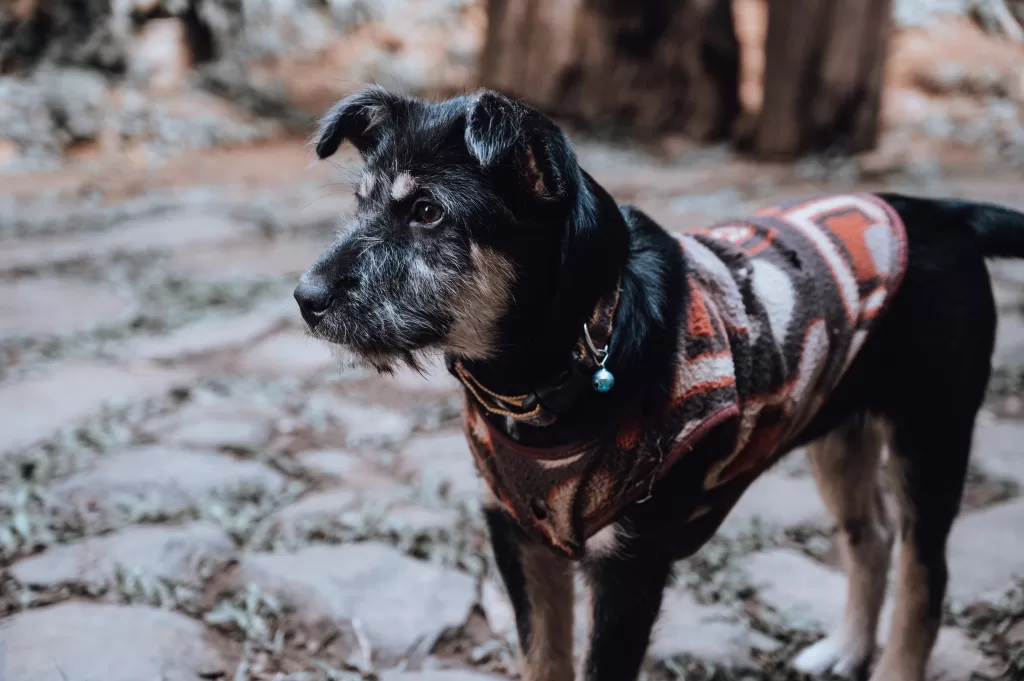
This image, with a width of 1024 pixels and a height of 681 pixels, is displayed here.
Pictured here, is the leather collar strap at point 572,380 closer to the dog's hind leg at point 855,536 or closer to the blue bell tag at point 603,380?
the blue bell tag at point 603,380

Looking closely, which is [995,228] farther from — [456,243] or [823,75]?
[823,75]

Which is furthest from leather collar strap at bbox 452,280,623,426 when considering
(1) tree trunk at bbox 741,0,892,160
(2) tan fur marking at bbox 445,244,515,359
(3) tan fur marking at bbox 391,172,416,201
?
(1) tree trunk at bbox 741,0,892,160

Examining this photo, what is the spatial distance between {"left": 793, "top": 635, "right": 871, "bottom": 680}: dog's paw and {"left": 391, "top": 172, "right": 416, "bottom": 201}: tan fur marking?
162 cm

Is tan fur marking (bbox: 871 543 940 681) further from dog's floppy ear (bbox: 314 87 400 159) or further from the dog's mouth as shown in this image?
dog's floppy ear (bbox: 314 87 400 159)

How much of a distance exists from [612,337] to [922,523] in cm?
111

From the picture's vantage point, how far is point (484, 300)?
1.85 metres

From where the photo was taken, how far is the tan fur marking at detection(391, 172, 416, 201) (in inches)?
74.2

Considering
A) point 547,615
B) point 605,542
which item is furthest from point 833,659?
point 605,542

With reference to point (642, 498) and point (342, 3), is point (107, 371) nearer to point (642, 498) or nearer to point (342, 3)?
point (642, 498)

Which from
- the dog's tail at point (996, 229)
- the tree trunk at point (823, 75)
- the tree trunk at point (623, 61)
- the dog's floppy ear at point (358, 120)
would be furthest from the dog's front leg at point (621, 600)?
the tree trunk at point (623, 61)

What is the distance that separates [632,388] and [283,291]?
3617mm

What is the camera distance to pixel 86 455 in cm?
320

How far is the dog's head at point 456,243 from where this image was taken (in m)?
1.77

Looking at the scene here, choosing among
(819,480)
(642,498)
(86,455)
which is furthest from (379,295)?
(86,455)
